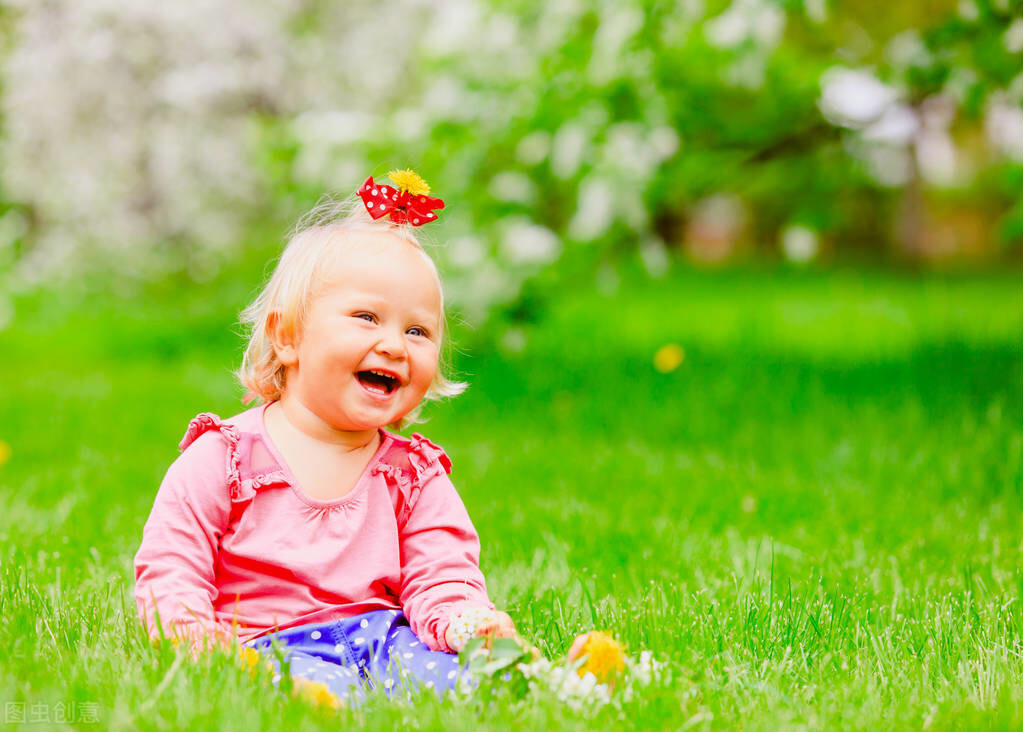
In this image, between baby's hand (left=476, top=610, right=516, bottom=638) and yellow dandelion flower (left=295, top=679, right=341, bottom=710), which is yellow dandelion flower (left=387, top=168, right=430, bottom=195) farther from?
yellow dandelion flower (left=295, top=679, right=341, bottom=710)

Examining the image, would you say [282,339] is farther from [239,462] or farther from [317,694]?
[317,694]

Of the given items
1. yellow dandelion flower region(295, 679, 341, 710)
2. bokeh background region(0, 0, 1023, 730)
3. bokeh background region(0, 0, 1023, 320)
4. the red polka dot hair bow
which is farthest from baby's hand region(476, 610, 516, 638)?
bokeh background region(0, 0, 1023, 320)

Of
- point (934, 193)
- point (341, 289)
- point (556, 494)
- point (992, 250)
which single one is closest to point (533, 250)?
point (556, 494)

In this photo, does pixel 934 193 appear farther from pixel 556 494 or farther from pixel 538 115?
pixel 556 494

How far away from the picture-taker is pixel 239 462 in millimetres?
2191

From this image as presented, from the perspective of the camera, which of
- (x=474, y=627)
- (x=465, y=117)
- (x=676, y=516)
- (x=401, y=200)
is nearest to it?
(x=474, y=627)

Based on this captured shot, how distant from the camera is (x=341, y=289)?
221cm

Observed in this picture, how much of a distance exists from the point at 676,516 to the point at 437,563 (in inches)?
50.2

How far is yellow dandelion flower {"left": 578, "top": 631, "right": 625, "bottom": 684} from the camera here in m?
1.88

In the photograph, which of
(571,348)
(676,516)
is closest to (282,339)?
(676,516)

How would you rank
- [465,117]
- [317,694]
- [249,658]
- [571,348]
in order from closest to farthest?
[317,694] → [249,658] → [465,117] → [571,348]

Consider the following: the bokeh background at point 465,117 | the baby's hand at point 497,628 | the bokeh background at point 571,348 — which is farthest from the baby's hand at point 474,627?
the bokeh background at point 465,117

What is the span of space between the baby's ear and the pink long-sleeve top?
14 centimetres

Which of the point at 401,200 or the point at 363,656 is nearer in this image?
the point at 363,656
